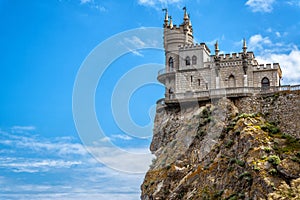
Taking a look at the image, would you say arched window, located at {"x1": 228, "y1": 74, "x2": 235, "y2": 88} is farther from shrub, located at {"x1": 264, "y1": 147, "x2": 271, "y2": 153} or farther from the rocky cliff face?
shrub, located at {"x1": 264, "y1": 147, "x2": 271, "y2": 153}

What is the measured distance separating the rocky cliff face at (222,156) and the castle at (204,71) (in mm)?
1747

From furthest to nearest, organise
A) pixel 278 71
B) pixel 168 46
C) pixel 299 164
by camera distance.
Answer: pixel 168 46 → pixel 278 71 → pixel 299 164

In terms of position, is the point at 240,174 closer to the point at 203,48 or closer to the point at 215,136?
the point at 215,136

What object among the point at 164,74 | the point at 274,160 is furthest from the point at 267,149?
the point at 164,74

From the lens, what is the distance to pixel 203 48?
274 feet

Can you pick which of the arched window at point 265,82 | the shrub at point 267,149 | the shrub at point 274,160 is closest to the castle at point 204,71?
the arched window at point 265,82

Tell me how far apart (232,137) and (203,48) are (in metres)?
15.4

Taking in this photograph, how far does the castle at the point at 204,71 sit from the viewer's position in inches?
3105

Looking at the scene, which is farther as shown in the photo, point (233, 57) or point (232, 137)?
point (233, 57)

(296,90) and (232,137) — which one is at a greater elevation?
(296,90)

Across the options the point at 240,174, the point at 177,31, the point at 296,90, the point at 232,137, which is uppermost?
the point at 177,31

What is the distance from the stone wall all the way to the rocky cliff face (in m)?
0.18

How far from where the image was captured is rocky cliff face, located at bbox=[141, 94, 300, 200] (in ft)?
218

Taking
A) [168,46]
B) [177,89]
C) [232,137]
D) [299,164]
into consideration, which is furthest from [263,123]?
[168,46]
